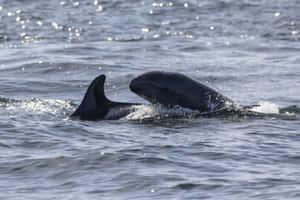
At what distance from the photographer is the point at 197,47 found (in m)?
22.9

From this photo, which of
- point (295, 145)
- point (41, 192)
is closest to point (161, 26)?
point (295, 145)

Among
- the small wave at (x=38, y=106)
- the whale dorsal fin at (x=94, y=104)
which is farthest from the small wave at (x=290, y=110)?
the small wave at (x=38, y=106)

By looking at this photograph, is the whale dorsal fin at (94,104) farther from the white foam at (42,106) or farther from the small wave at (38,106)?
the white foam at (42,106)

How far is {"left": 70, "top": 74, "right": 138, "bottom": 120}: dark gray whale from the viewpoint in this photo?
1255 centimetres

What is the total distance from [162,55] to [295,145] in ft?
35.5

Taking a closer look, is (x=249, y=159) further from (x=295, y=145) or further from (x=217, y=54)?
(x=217, y=54)

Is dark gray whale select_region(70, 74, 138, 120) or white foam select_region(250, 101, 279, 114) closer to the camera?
dark gray whale select_region(70, 74, 138, 120)

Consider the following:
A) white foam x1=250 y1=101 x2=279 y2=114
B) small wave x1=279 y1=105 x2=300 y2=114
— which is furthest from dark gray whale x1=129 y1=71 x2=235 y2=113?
small wave x1=279 y1=105 x2=300 y2=114

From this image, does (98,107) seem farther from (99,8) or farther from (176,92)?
(99,8)

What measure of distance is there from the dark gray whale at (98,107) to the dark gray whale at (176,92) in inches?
16.3

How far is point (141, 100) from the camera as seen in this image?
15.4 metres

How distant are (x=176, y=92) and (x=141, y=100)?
285cm

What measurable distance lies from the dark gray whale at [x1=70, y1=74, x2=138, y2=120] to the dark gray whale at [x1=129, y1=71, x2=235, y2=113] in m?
0.41

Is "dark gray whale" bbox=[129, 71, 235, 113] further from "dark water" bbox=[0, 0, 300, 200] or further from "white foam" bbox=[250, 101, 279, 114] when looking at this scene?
"white foam" bbox=[250, 101, 279, 114]
